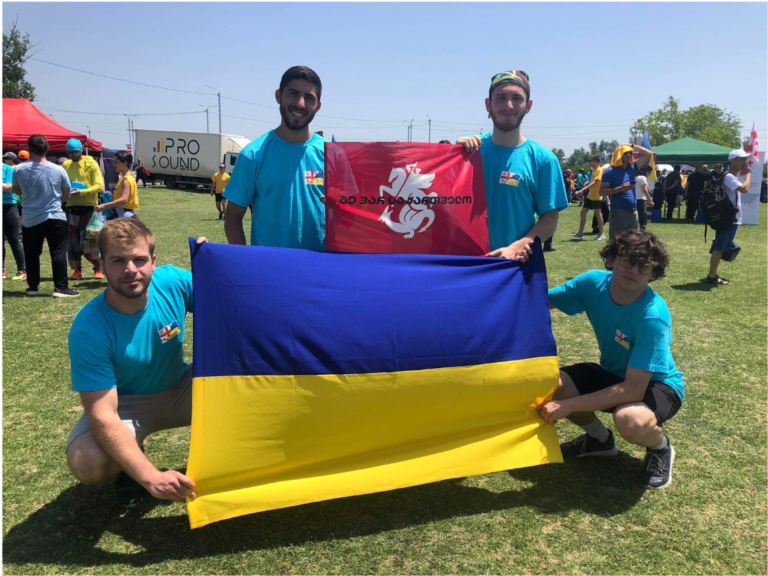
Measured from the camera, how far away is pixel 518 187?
11.4ft

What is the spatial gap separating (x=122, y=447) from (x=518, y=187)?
249 centimetres

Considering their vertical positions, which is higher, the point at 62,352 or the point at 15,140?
the point at 15,140

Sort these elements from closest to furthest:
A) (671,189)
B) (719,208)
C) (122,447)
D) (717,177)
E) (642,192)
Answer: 1. (122,447)
2. (719,208)
3. (717,177)
4. (642,192)
5. (671,189)

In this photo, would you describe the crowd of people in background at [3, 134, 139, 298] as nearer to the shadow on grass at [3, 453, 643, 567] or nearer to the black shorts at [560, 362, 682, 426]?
the shadow on grass at [3, 453, 643, 567]

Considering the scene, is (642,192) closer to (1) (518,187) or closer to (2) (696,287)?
(2) (696,287)

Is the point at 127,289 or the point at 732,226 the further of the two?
the point at 732,226

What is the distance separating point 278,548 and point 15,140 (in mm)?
16572

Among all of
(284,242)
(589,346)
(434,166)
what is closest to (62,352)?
(284,242)

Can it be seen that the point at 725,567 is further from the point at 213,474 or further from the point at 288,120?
the point at 288,120

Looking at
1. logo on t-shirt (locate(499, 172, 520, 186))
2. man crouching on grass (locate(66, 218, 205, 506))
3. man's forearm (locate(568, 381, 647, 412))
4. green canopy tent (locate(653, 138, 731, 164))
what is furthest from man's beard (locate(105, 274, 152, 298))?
green canopy tent (locate(653, 138, 731, 164))

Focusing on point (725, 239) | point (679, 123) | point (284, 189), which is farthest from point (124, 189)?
point (679, 123)

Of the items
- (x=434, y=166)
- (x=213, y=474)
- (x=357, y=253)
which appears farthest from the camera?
(x=434, y=166)

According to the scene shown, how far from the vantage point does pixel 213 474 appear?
8.68 feet

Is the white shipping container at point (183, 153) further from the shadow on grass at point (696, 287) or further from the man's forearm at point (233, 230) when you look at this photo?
the man's forearm at point (233, 230)
